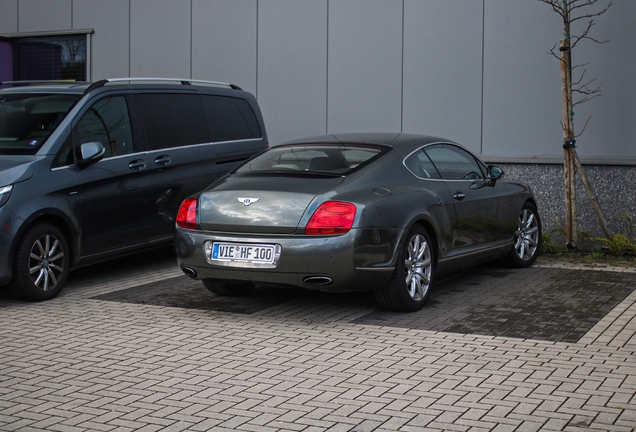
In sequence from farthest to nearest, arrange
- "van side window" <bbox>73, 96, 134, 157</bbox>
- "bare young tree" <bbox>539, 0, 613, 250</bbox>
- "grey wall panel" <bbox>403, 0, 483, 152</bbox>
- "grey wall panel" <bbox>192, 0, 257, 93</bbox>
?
"grey wall panel" <bbox>192, 0, 257, 93</bbox>, "grey wall panel" <bbox>403, 0, 483, 152</bbox>, "bare young tree" <bbox>539, 0, 613, 250</bbox>, "van side window" <bbox>73, 96, 134, 157</bbox>

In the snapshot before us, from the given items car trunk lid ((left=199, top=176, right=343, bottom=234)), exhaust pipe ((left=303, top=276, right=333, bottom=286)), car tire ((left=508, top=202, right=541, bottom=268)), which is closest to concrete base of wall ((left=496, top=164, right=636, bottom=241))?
car tire ((left=508, top=202, right=541, bottom=268))

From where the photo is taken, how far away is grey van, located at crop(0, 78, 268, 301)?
773cm

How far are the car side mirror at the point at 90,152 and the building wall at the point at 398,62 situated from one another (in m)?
5.16

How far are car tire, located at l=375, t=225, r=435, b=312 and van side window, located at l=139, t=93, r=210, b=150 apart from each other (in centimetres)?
339

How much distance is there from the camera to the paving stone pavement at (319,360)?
469 cm

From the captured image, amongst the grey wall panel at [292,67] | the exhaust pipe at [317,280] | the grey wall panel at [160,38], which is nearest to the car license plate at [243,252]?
the exhaust pipe at [317,280]

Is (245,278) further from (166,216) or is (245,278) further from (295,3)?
(295,3)

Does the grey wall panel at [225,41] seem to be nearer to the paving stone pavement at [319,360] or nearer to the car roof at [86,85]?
the car roof at [86,85]

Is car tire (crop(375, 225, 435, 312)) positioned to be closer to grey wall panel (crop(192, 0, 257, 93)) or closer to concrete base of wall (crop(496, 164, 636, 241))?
concrete base of wall (crop(496, 164, 636, 241))

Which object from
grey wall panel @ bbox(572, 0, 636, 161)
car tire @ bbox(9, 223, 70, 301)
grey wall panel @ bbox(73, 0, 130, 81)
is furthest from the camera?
grey wall panel @ bbox(73, 0, 130, 81)

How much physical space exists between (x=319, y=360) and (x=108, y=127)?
4.10m

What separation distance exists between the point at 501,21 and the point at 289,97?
3.35m

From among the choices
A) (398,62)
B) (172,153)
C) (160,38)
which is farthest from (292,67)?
(172,153)

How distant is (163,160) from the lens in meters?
9.44
